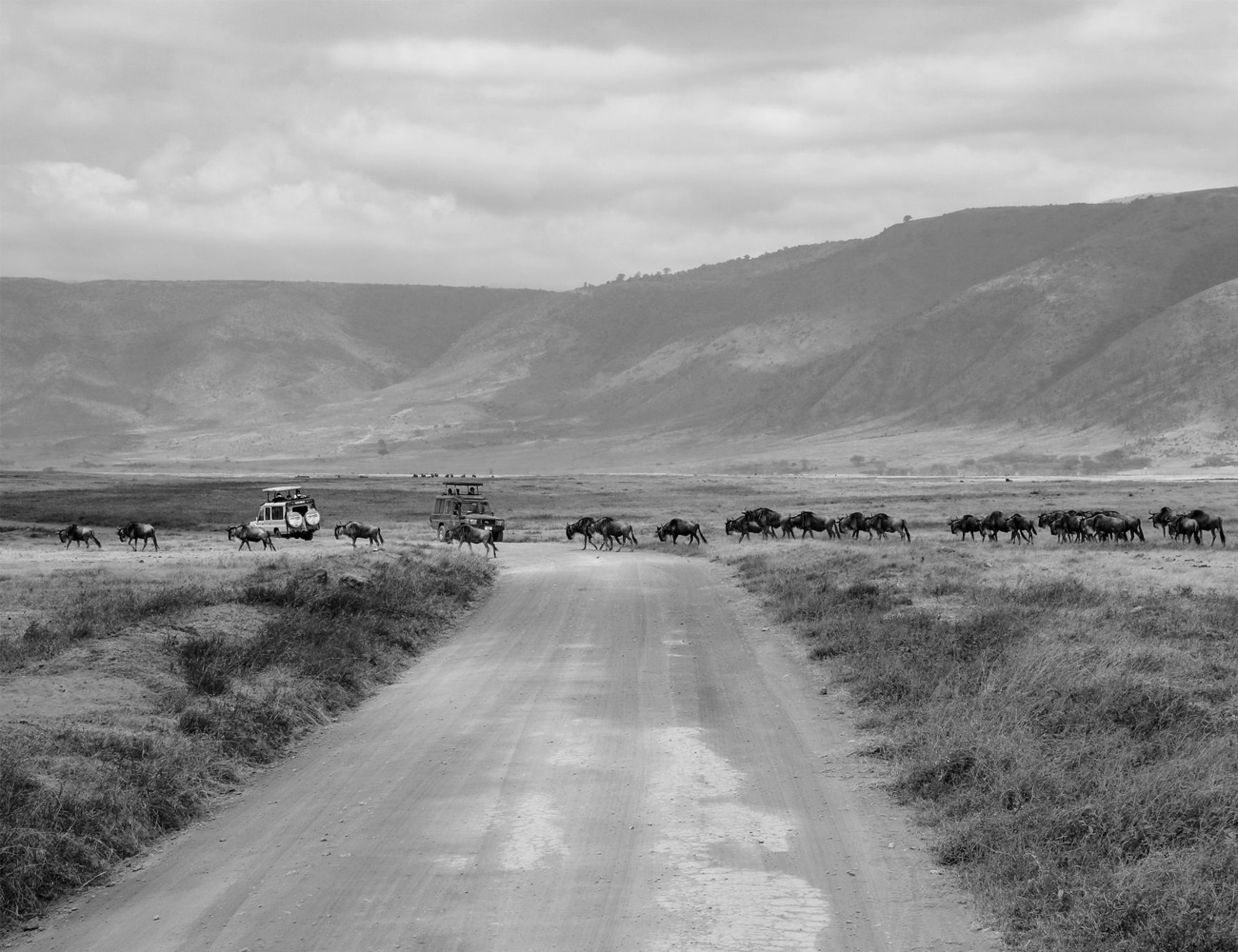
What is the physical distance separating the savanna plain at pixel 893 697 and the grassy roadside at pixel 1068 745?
0.10ft

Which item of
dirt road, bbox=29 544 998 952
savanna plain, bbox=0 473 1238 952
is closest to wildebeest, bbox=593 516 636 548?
savanna plain, bbox=0 473 1238 952

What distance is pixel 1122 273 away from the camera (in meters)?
200

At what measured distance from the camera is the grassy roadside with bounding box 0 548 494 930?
10.1 metres

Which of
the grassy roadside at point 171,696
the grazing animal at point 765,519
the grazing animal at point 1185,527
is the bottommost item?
the grazing animal at point 1185,527

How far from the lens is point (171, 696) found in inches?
578

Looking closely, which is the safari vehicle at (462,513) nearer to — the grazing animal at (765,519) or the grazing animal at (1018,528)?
the grazing animal at (765,519)

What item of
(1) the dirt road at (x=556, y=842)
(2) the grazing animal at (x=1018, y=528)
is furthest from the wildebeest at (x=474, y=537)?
(1) the dirt road at (x=556, y=842)

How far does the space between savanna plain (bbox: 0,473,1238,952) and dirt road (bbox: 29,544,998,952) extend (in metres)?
0.45

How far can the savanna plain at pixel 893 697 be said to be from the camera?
9500mm

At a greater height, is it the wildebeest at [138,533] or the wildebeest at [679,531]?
the wildebeest at [138,533]

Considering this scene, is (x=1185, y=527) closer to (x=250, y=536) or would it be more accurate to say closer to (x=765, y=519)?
(x=765, y=519)

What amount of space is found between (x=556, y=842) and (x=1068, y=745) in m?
5.22

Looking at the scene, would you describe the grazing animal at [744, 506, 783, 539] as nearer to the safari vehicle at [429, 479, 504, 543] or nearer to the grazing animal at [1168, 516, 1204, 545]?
the safari vehicle at [429, 479, 504, 543]

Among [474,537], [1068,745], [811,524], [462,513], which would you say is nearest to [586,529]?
[474,537]
